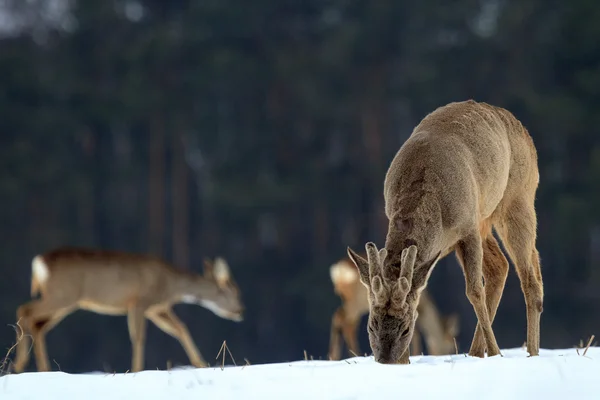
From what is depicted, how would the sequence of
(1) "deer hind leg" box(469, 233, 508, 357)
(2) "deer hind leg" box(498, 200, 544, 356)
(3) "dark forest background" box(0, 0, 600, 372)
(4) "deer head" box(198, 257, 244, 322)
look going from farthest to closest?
1. (3) "dark forest background" box(0, 0, 600, 372)
2. (4) "deer head" box(198, 257, 244, 322)
3. (1) "deer hind leg" box(469, 233, 508, 357)
4. (2) "deer hind leg" box(498, 200, 544, 356)

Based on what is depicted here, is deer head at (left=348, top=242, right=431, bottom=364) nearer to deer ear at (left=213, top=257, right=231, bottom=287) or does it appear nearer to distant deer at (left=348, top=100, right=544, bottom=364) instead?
distant deer at (left=348, top=100, right=544, bottom=364)

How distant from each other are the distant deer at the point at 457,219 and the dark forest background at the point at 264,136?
23.7 m

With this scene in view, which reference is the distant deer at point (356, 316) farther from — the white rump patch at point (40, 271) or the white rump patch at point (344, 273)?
the white rump patch at point (40, 271)

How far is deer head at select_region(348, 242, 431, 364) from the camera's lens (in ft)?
17.6

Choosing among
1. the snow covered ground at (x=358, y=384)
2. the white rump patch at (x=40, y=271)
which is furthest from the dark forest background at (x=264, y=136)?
the snow covered ground at (x=358, y=384)

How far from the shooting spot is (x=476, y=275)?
245 inches

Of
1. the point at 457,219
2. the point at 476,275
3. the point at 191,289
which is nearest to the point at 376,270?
the point at 457,219

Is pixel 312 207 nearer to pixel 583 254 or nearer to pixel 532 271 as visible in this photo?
pixel 583 254

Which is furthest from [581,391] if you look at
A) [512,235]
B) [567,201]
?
[567,201]

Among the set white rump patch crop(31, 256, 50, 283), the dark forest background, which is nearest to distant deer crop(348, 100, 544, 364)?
white rump patch crop(31, 256, 50, 283)

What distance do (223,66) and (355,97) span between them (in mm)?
3754

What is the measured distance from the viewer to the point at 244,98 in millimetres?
34594

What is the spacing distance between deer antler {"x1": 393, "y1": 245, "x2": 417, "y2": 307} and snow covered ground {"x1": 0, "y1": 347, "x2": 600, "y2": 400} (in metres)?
0.47

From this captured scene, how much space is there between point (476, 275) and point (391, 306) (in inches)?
37.3
